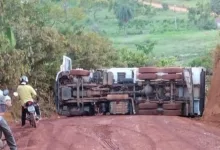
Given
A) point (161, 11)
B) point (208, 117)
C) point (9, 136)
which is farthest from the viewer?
point (161, 11)

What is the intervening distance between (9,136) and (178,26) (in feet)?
276

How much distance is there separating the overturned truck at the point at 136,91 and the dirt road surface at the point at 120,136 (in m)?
4.67

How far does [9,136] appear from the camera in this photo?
39.0 feet

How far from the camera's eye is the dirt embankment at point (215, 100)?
72.6 ft

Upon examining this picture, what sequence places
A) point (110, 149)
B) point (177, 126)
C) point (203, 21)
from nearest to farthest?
point (110, 149)
point (177, 126)
point (203, 21)

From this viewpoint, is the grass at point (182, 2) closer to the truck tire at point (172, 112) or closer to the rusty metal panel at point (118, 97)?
the truck tire at point (172, 112)

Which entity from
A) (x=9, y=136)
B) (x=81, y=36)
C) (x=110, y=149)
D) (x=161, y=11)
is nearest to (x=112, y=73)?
(x=110, y=149)

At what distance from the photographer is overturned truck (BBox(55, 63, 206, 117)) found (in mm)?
23906

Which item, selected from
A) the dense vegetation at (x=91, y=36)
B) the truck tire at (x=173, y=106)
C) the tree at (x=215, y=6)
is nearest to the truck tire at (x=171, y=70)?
the truck tire at (x=173, y=106)

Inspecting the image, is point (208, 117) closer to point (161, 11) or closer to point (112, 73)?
point (112, 73)

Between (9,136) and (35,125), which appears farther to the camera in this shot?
(35,125)

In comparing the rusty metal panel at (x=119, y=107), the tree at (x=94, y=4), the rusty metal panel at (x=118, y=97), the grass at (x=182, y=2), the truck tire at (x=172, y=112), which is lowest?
the truck tire at (x=172, y=112)

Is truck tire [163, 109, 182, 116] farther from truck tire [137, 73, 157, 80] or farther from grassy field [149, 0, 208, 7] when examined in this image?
grassy field [149, 0, 208, 7]

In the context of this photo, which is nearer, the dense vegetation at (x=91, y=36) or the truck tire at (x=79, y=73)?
the truck tire at (x=79, y=73)
